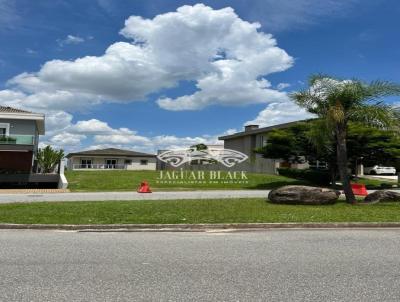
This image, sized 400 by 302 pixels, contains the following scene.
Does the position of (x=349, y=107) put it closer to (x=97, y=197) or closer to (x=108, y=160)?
(x=97, y=197)

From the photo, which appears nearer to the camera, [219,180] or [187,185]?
[187,185]

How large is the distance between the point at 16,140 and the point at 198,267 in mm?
29213

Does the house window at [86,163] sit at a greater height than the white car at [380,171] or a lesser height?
greater

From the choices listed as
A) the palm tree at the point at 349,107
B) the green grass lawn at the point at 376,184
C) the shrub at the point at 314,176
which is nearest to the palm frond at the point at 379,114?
the palm tree at the point at 349,107

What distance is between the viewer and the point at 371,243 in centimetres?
933

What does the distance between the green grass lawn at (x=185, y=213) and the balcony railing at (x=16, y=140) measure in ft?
61.7

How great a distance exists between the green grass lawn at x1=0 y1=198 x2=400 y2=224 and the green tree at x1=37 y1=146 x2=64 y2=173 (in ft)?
78.9

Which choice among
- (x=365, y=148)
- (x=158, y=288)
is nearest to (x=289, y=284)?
(x=158, y=288)

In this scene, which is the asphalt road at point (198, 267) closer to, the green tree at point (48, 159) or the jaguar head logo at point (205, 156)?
the green tree at point (48, 159)

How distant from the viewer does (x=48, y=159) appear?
38.6 metres

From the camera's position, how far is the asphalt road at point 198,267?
5492 millimetres

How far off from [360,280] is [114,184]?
25.2m

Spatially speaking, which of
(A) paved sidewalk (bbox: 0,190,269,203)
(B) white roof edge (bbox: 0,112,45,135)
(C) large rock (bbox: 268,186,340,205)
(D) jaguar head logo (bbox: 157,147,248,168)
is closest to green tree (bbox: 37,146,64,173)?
(B) white roof edge (bbox: 0,112,45,135)

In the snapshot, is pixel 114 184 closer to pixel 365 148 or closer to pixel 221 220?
pixel 365 148
